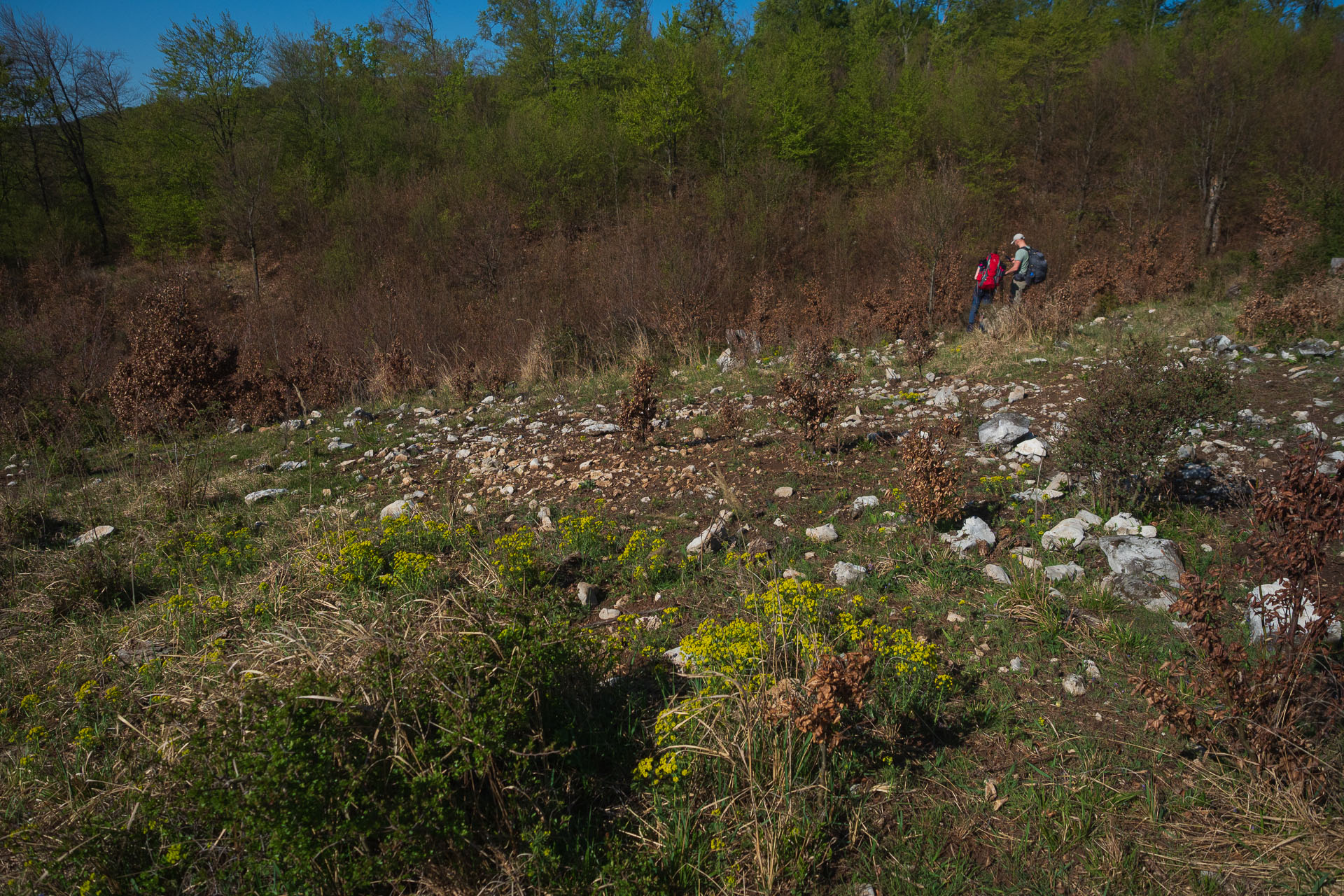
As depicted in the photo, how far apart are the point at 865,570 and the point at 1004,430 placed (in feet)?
8.15

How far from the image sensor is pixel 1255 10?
83.4ft

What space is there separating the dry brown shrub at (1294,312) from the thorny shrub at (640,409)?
6.89m

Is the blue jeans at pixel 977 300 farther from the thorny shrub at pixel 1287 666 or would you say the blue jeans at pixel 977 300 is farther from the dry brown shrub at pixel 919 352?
the thorny shrub at pixel 1287 666

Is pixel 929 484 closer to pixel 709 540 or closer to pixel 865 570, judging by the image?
pixel 865 570

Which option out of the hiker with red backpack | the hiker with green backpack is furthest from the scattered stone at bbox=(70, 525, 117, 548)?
the hiker with green backpack

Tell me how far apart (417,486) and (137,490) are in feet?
8.45

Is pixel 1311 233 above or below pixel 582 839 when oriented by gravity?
above

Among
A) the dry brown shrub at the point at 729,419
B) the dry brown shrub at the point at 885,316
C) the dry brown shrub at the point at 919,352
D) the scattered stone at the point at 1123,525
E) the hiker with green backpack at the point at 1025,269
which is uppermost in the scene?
the hiker with green backpack at the point at 1025,269

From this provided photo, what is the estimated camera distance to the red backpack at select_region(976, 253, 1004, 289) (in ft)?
35.0

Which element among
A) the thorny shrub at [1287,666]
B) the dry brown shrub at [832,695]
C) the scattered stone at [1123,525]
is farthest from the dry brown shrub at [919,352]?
the dry brown shrub at [832,695]

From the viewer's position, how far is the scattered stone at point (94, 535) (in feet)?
17.0

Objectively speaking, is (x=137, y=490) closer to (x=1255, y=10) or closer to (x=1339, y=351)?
(x=1339, y=351)

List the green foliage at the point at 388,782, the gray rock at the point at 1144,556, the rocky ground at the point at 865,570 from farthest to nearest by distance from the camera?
the gray rock at the point at 1144,556, the rocky ground at the point at 865,570, the green foliage at the point at 388,782

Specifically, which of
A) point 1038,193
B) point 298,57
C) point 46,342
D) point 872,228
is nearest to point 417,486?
point 46,342
